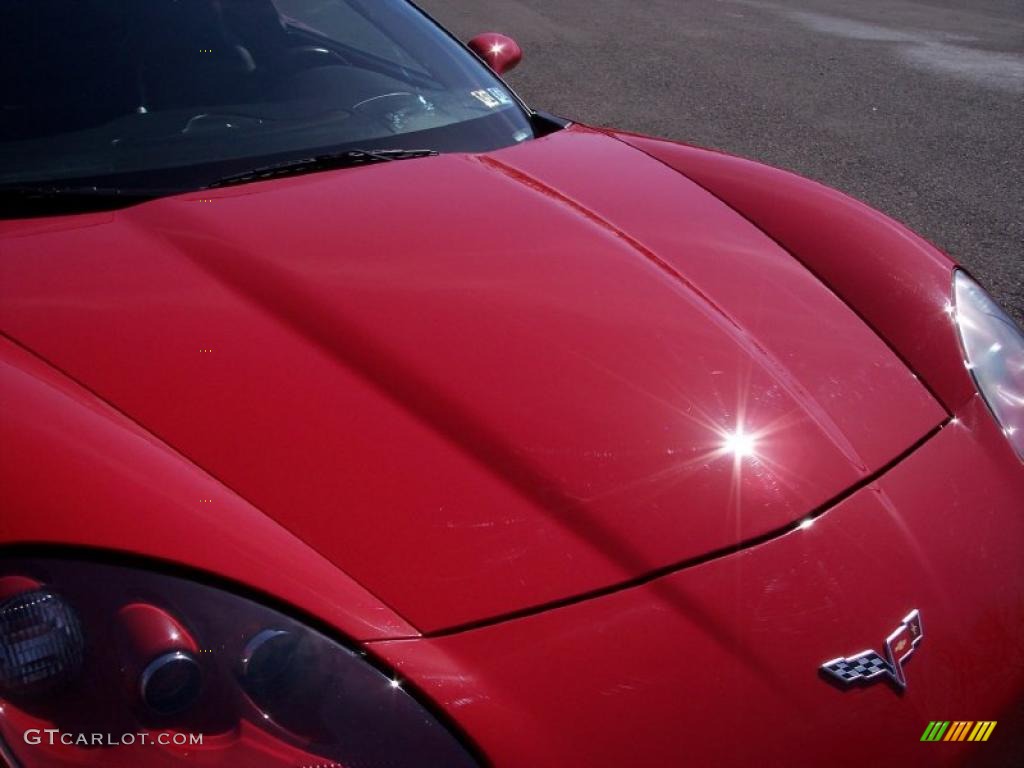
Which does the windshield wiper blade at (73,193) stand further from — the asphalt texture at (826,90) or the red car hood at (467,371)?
the asphalt texture at (826,90)

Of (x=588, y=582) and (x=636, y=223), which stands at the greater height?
(x=636, y=223)

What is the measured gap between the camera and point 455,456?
1370mm

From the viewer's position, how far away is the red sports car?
3.63ft

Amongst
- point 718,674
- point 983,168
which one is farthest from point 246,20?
point 983,168

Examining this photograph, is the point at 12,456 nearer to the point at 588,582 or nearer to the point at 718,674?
the point at 588,582

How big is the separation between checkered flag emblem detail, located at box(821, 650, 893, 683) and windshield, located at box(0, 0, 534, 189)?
1.40m

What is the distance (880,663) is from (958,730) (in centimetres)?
15

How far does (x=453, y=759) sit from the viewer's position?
1.08 meters

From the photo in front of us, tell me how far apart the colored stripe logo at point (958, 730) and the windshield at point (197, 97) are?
152 cm

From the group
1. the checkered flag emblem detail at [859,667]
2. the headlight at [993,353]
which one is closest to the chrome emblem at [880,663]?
the checkered flag emblem detail at [859,667]

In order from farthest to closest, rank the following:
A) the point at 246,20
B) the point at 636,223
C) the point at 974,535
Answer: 1. the point at 246,20
2. the point at 636,223
3. the point at 974,535

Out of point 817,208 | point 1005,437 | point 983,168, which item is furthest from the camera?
point 983,168

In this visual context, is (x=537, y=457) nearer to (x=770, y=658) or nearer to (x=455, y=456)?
(x=455, y=456)

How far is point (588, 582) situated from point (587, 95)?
7121 mm
